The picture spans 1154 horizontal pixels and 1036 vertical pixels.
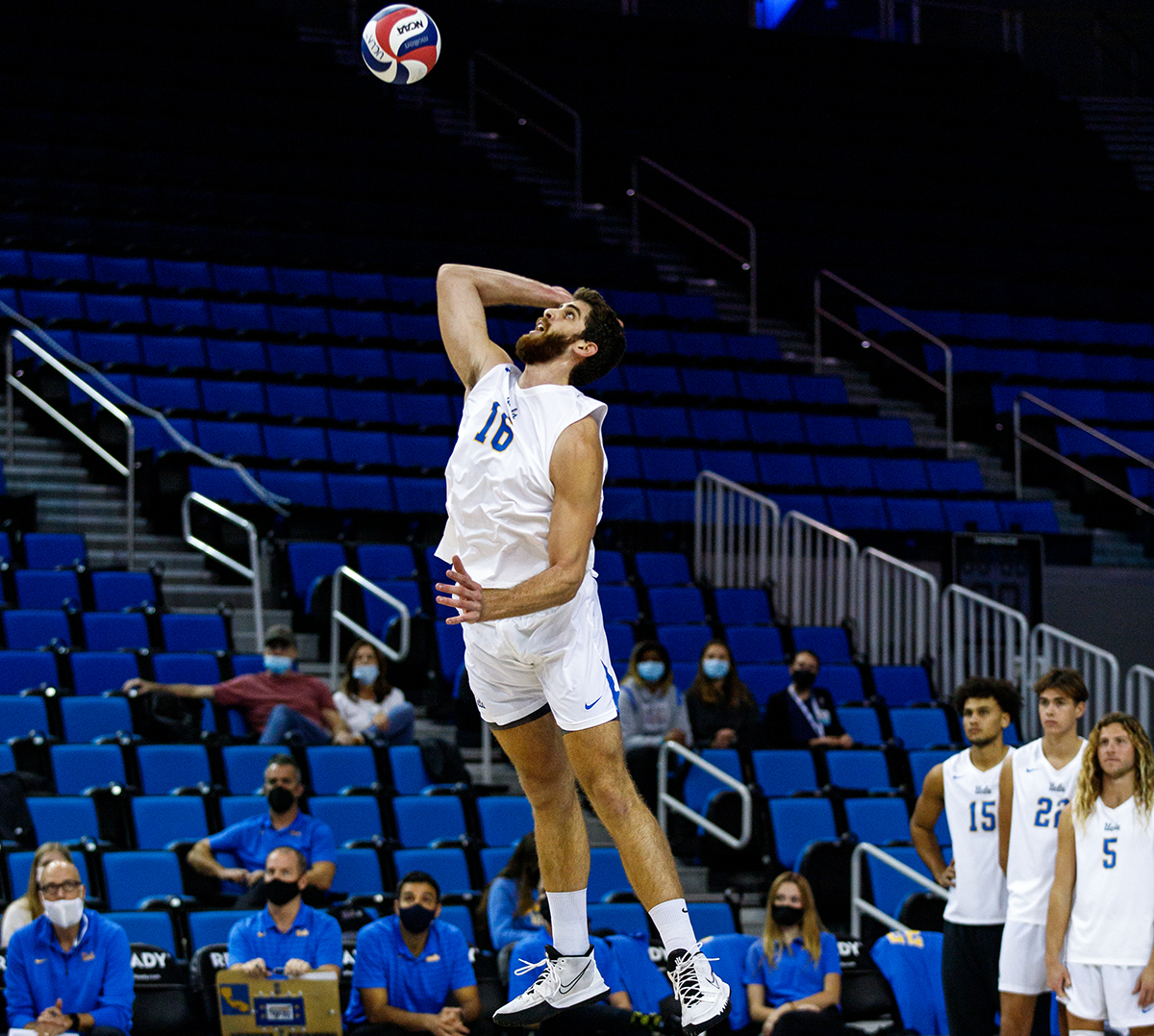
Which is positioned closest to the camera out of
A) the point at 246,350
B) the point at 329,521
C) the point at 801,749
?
the point at 801,749

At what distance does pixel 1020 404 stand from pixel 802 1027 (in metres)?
9.79

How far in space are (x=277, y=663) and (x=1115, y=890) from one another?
4.94m

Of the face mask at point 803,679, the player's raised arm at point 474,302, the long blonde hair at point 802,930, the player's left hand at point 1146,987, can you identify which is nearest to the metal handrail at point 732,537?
the face mask at point 803,679

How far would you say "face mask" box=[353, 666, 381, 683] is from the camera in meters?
9.42

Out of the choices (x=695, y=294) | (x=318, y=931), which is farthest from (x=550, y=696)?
(x=695, y=294)

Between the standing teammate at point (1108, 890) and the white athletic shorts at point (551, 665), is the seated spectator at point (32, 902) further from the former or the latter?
the standing teammate at point (1108, 890)

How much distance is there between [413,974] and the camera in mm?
7422

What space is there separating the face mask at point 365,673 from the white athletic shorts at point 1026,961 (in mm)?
4215

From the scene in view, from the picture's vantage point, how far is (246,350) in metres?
14.3

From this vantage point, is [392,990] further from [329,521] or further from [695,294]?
[695,294]

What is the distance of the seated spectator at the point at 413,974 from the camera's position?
7.38 metres

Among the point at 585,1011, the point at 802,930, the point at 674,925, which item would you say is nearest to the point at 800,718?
the point at 802,930

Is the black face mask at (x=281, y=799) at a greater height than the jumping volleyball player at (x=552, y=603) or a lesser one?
lesser

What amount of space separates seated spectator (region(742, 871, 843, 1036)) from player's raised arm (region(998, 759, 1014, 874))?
4.84ft
